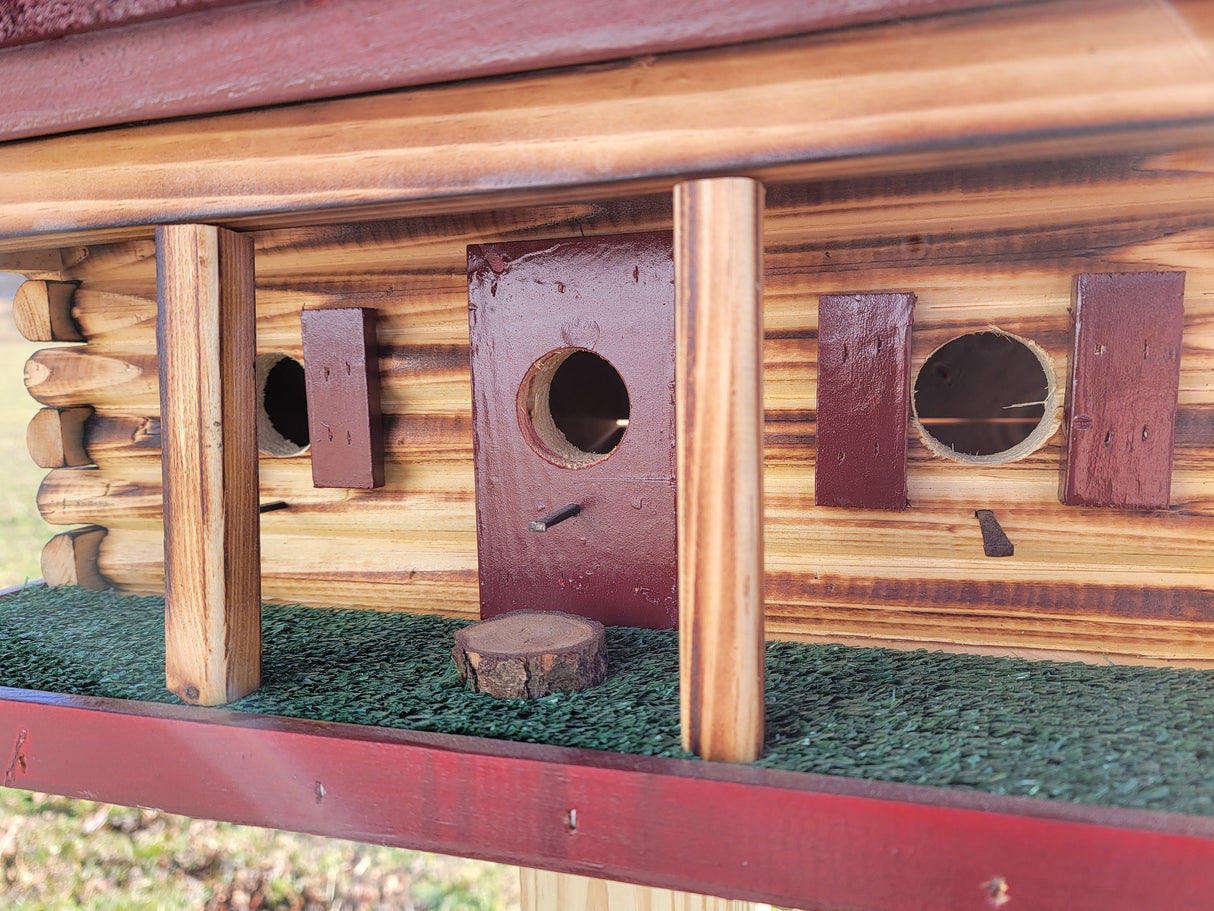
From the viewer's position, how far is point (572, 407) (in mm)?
2672

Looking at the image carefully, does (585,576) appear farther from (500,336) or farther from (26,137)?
(26,137)

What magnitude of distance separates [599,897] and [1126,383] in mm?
1551

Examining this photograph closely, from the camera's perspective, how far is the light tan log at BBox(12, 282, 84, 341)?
2.23m

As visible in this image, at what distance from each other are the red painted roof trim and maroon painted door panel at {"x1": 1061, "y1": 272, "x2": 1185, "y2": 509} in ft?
2.35

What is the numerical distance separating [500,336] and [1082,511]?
116cm

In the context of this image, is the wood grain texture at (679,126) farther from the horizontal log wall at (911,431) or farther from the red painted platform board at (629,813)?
the red painted platform board at (629,813)

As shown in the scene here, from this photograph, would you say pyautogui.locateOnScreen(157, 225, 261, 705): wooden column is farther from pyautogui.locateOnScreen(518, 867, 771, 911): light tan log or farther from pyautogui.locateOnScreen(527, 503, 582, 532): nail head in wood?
pyautogui.locateOnScreen(518, 867, 771, 911): light tan log

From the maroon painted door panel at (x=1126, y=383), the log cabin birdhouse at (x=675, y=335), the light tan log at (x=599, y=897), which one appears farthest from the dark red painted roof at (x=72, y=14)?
the light tan log at (x=599, y=897)

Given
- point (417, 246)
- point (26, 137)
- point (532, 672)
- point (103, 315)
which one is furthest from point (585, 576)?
point (103, 315)

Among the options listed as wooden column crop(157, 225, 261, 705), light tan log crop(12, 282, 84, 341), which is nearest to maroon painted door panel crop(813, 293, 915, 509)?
wooden column crop(157, 225, 261, 705)

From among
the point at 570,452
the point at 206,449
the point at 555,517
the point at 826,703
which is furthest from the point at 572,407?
the point at 826,703

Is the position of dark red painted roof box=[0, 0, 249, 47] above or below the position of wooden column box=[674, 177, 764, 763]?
above

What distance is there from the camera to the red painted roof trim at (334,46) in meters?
1.07

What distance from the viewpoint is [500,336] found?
1769 mm
